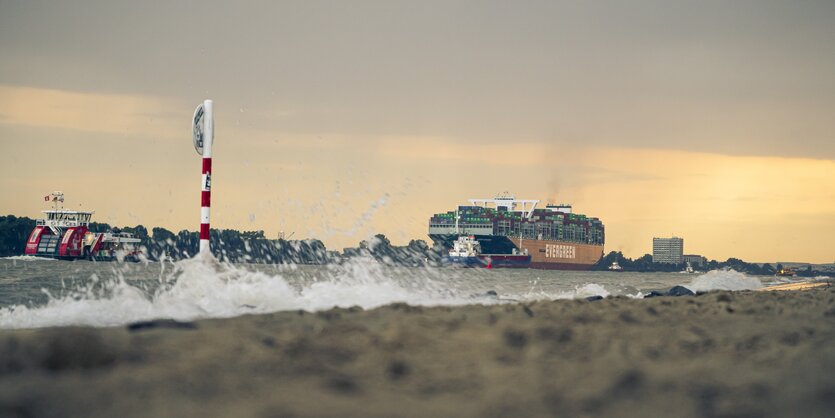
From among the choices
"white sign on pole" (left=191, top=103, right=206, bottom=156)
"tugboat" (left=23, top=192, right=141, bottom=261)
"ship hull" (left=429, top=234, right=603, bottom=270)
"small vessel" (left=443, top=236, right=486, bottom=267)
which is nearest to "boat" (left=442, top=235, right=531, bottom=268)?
"small vessel" (left=443, top=236, right=486, bottom=267)

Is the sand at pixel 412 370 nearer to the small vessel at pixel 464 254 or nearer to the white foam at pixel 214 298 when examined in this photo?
the white foam at pixel 214 298

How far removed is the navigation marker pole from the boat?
239ft

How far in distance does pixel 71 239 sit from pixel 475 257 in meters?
40.1

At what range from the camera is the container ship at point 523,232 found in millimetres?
97312

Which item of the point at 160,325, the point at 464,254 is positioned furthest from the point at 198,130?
the point at 464,254

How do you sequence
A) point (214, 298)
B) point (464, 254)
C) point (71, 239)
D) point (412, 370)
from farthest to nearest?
point (464, 254)
point (71, 239)
point (214, 298)
point (412, 370)

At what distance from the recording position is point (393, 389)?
13.5ft

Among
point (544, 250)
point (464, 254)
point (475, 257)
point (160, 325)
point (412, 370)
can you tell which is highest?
point (544, 250)

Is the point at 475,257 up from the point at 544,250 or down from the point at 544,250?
down

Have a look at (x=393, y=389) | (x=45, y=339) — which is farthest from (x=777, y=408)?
(x=45, y=339)

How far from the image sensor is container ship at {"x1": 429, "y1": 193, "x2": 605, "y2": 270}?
9731 cm

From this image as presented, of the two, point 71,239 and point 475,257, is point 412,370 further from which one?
point 475,257

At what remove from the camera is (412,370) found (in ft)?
14.9

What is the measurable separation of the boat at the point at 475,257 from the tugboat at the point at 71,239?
3218cm
